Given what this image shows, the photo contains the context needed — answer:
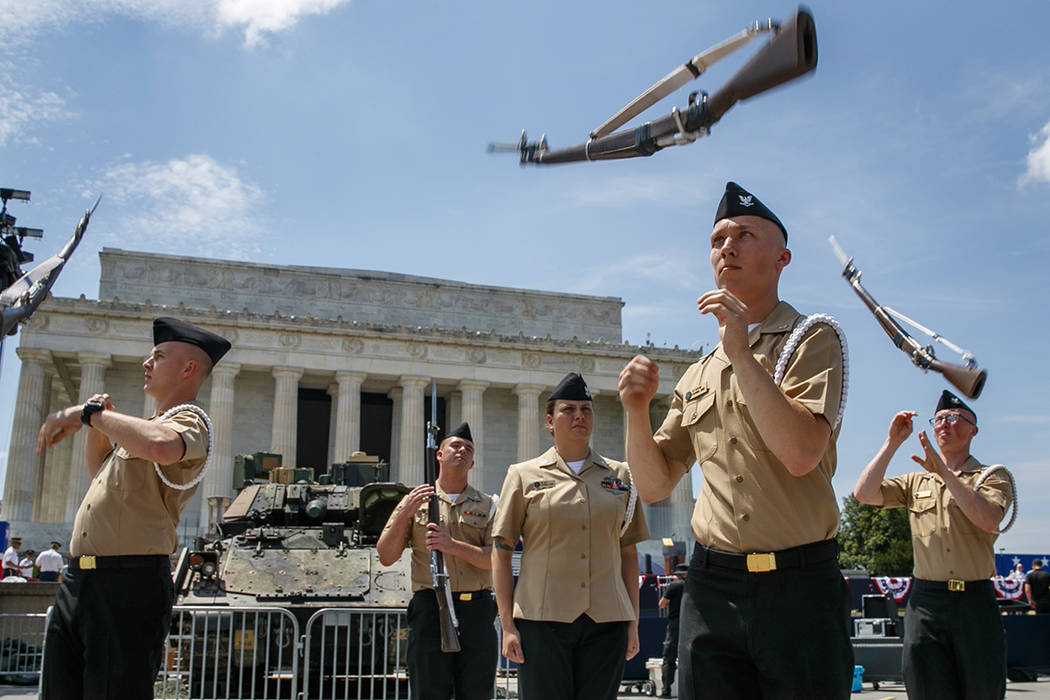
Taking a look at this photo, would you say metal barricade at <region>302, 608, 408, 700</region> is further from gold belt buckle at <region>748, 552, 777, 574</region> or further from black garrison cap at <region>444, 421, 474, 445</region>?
gold belt buckle at <region>748, 552, 777, 574</region>

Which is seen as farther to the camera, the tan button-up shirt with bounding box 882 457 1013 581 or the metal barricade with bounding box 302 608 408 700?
the metal barricade with bounding box 302 608 408 700

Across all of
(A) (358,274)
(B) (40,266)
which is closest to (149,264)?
(A) (358,274)

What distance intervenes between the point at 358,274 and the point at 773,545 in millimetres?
49729

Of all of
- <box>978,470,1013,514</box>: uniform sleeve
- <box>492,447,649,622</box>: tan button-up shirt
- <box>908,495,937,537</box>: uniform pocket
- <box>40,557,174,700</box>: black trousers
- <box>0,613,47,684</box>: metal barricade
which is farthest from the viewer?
<box>0,613,47,684</box>: metal barricade

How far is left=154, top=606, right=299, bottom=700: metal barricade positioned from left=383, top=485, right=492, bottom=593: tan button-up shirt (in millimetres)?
3256

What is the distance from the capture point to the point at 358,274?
5166 centimetres

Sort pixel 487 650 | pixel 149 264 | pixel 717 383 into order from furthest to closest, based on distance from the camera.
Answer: pixel 149 264
pixel 487 650
pixel 717 383

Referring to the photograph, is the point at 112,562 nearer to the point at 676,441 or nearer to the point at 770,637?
the point at 676,441

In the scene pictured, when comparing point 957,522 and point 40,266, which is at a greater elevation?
point 40,266

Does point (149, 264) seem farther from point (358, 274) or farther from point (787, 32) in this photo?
point (787, 32)

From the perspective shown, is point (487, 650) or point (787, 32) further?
point (487, 650)

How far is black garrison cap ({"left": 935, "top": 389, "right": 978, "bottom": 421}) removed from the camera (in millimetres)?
6137

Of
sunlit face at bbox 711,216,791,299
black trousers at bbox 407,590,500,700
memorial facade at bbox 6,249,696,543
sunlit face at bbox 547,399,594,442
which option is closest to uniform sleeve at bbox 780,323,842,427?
sunlit face at bbox 711,216,791,299

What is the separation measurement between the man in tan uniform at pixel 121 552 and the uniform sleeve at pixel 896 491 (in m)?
4.10
